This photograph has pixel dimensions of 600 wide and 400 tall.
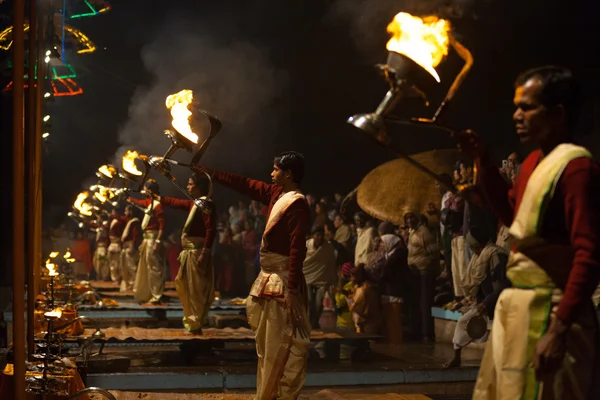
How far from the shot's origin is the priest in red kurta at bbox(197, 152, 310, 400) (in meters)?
6.29

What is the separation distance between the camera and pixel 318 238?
535 inches

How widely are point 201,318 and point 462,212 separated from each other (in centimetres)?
379

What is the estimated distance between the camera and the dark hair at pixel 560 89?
11.3 ft

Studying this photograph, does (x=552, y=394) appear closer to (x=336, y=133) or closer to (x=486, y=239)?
(x=486, y=239)

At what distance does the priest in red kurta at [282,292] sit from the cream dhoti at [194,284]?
4625 millimetres

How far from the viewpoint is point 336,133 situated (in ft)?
84.3

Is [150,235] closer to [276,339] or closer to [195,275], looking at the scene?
[195,275]

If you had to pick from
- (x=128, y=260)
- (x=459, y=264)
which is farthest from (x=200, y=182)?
(x=128, y=260)

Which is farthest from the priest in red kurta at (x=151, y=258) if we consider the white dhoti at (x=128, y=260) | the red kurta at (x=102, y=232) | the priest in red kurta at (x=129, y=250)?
the red kurta at (x=102, y=232)

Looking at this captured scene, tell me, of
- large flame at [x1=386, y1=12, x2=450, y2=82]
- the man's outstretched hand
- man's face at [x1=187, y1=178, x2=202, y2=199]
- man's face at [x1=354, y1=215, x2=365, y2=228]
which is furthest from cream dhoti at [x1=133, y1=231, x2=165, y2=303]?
large flame at [x1=386, y1=12, x2=450, y2=82]

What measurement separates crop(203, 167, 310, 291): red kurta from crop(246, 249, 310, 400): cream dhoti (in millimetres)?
100

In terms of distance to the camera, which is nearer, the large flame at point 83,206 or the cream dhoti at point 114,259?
the large flame at point 83,206

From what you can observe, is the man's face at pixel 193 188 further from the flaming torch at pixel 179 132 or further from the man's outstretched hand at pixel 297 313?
the man's outstretched hand at pixel 297 313

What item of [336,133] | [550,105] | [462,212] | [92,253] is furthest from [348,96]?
[550,105]
